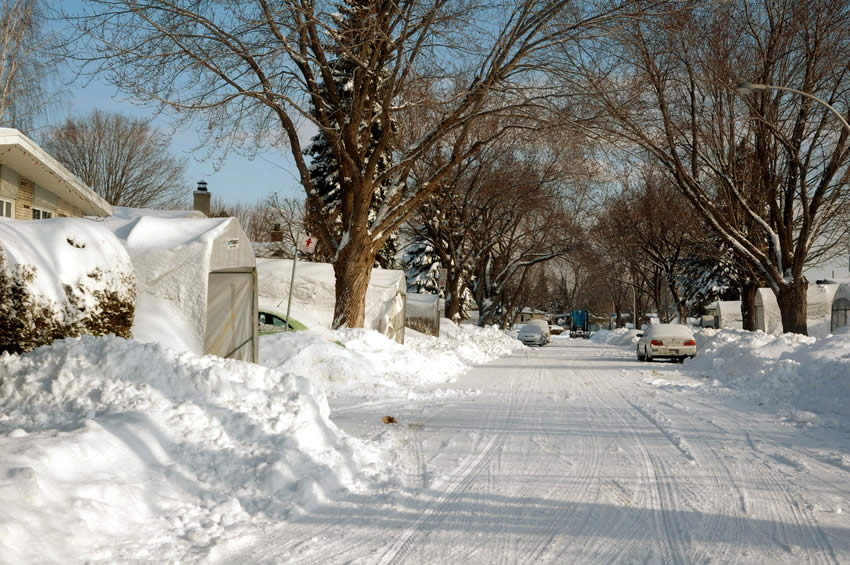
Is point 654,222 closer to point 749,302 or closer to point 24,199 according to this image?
point 749,302

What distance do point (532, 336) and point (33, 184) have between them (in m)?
34.1

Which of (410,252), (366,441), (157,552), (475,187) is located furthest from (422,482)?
(410,252)

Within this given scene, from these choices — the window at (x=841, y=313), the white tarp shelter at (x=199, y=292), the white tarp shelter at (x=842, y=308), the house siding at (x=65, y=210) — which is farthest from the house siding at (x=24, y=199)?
the white tarp shelter at (x=842, y=308)

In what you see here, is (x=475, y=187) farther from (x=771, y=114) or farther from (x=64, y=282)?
(x=64, y=282)

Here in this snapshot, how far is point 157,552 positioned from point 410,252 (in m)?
62.5

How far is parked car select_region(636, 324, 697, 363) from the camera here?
96.8 feet

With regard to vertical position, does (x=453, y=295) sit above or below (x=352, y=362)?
above

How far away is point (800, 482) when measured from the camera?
7.32 metres

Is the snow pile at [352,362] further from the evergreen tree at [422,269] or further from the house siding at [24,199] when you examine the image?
the evergreen tree at [422,269]

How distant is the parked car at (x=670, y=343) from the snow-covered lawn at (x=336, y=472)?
17.4 m

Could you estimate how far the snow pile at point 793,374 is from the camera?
1275cm

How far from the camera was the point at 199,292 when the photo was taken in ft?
49.1

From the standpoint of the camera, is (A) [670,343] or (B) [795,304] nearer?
(B) [795,304]

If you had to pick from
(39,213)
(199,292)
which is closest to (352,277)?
(199,292)
